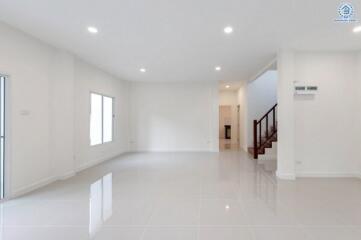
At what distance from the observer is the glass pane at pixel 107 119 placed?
823 cm

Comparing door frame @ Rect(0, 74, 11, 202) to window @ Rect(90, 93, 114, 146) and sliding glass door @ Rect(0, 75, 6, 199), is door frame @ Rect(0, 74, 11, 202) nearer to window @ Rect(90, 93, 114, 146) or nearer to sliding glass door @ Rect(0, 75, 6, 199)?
sliding glass door @ Rect(0, 75, 6, 199)

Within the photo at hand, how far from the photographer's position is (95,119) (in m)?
7.52

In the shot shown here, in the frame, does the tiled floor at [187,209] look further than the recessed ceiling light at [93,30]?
No

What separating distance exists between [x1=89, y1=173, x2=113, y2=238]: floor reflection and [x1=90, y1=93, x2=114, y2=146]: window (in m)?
2.47

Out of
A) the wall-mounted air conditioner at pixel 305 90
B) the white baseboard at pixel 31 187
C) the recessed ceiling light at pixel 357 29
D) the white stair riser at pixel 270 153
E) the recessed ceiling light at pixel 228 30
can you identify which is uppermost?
the recessed ceiling light at pixel 357 29

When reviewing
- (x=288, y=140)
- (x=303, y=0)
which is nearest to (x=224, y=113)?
(x=288, y=140)

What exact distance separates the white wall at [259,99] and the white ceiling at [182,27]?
3.53 metres

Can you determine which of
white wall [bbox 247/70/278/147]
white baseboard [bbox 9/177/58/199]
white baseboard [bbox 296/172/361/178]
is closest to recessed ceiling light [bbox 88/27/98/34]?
white baseboard [bbox 9/177/58/199]

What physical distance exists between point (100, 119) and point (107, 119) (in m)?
0.61

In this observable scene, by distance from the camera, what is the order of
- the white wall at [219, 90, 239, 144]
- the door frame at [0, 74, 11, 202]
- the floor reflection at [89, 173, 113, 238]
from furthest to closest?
the white wall at [219, 90, 239, 144] → the door frame at [0, 74, 11, 202] → the floor reflection at [89, 173, 113, 238]

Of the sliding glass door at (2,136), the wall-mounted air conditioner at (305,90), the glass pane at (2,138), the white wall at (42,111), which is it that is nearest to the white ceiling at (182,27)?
the white wall at (42,111)

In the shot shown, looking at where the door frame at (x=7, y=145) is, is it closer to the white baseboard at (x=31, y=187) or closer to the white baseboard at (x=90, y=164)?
the white baseboard at (x=31, y=187)

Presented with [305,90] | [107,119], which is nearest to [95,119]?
[107,119]

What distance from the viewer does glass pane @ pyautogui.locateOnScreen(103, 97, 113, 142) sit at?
823 centimetres
